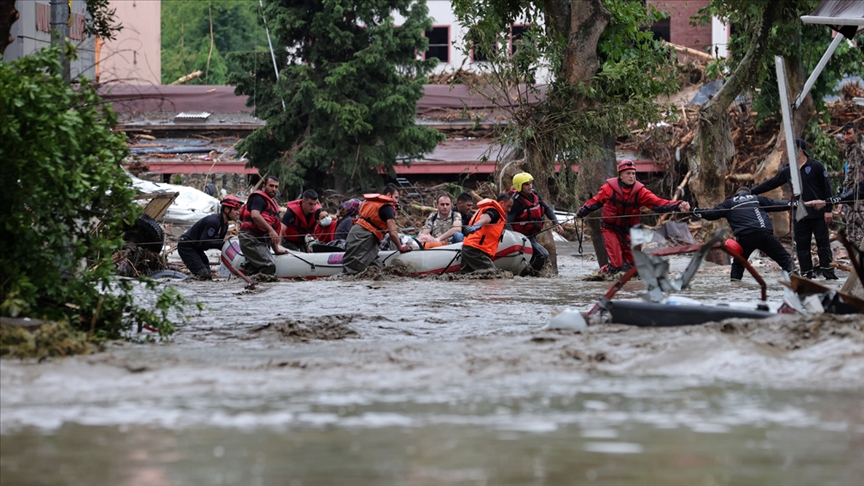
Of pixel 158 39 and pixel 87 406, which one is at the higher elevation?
pixel 158 39

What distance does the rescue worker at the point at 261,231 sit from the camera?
16250 mm

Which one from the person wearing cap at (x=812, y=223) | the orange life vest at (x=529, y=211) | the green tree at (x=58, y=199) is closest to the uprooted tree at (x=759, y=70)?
the person wearing cap at (x=812, y=223)

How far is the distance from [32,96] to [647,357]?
452cm

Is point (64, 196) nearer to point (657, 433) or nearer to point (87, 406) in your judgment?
point (87, 406)

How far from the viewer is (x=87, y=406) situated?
6324 millimetres

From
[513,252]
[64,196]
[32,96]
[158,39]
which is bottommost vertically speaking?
[513,252]

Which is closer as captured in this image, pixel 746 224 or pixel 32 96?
pixel 32 96

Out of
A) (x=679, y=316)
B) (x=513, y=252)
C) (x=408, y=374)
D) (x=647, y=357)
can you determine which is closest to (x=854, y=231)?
(x=513, y=252)

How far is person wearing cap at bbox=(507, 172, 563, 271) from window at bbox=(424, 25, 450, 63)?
63.9 feet

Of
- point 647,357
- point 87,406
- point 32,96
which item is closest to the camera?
point 87,406

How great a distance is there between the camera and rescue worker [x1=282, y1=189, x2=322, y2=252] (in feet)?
56.1

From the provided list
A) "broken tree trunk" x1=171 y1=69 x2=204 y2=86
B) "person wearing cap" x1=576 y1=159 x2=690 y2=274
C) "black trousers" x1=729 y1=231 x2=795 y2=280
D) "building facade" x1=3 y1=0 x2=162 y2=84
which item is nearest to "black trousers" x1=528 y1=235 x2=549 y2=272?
"person wearing cap" x1=576 y1=159 x2=690 y2=274

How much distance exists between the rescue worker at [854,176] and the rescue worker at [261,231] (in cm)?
787

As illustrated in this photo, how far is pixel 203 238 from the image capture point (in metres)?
16.9
